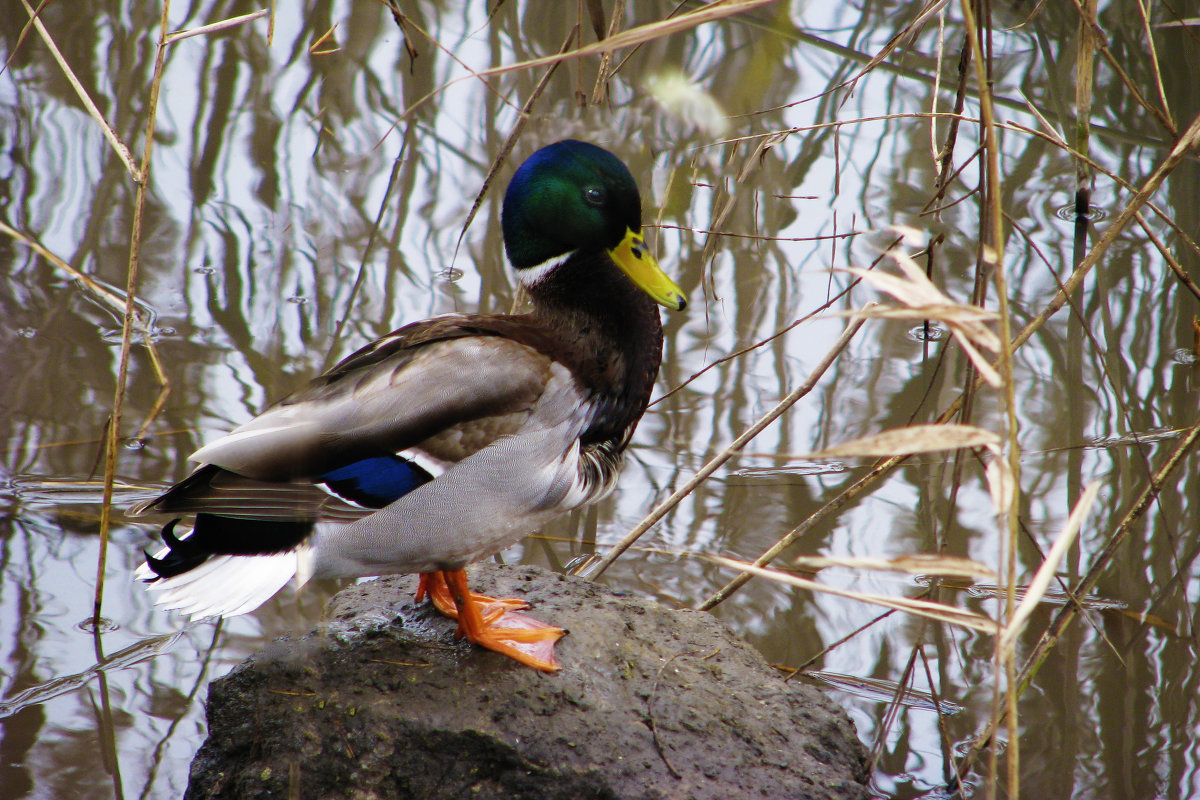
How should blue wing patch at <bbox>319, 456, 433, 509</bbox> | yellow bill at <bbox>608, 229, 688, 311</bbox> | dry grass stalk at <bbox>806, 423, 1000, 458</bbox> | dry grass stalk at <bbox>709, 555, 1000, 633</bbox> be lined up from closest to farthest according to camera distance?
dry grass stalk at <bbox>806, 423, 1000, 458</bbox> < dry grass stalk at <bbox>709, 555, 1000, 633</bbox> < blue wing patch at <bbox>319, 456, 433, 509</bbox> < yellow bill at <bbox>608, 229, 688, 311</bbox>

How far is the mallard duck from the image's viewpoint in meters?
2.43

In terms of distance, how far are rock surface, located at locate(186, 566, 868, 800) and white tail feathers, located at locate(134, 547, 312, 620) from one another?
7.4 inches

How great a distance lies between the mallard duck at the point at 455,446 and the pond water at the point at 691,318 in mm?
268

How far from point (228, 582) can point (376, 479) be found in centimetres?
38

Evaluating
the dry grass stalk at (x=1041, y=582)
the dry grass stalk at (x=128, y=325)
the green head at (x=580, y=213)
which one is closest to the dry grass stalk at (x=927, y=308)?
the dry grass stalk at (x=1041, y=582)

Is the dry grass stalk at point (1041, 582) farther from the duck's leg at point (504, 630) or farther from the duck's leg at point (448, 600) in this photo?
the duck's leg at point (448, 600)

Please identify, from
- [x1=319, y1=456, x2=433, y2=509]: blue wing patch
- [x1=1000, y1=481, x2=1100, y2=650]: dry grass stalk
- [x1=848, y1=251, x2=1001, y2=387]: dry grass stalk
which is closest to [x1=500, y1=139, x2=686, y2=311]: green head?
[x1=319, y1=456, x2=433, y2=509]: blue wing patch

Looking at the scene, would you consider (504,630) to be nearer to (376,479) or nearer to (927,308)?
(376,479)

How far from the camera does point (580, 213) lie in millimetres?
2895

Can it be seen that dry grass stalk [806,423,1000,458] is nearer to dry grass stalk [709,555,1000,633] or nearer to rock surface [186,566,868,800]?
dry grass stalk [709,555,1000,633]

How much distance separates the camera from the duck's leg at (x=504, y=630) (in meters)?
2.61

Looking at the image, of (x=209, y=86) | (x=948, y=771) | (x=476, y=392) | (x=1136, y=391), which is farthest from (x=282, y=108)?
(x=948, y=771)

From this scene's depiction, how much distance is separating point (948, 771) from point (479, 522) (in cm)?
130

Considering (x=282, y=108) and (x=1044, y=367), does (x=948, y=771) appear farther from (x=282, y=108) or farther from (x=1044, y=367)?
(x=282, y=108)
